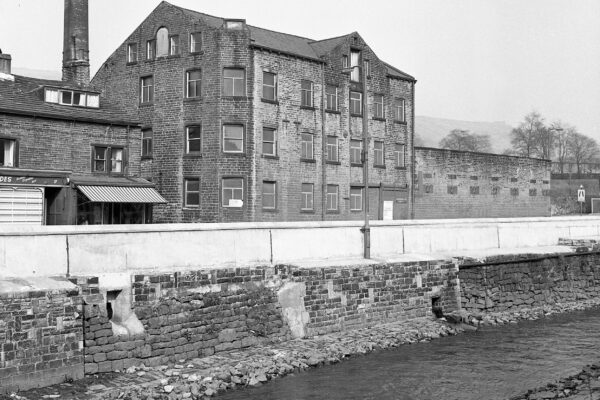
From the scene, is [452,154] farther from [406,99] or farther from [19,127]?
[19,127]

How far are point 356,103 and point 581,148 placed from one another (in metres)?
78.0

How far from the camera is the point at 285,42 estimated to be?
3703 centimetres

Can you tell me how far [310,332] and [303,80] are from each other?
19.7m

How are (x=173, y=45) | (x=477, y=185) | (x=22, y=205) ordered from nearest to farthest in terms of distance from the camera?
1. (x=22, y=205)
2. (x=173, y=45)
3. (x=477, y=185)

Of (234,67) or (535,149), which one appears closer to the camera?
(234,67)

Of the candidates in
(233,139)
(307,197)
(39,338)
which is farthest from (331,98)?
(39,338)

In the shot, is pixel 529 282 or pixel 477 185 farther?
pixel 477 185

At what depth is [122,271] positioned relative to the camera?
50.9ft

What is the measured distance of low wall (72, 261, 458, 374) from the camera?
14.6 m

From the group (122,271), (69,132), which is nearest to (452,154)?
(69,132)

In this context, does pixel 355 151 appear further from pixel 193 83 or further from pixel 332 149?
pixel 193 83

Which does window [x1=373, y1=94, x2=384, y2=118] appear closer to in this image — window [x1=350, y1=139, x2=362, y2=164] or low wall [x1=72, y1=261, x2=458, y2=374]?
window [x1=350, y1=139, x2=362, y2=164]

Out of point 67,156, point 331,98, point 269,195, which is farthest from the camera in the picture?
point 331,98

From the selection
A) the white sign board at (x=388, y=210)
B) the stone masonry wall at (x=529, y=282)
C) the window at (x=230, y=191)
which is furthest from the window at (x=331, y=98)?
the stone masonry wall at (x=529, y=282)
